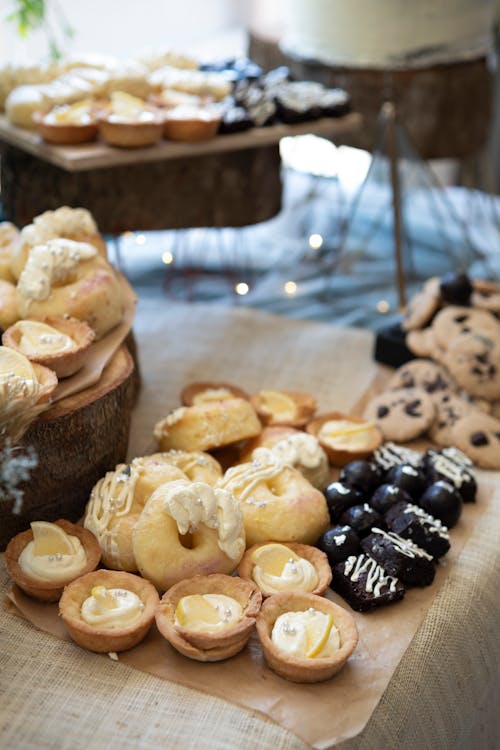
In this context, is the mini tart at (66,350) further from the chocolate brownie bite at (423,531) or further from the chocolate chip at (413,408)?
the chocolate chip at (413,408)

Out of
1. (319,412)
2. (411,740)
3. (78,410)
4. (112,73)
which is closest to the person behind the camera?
(411,740)

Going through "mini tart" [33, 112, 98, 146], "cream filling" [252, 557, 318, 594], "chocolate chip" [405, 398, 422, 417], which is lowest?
"cream filling" [252, 557, 318, 594]

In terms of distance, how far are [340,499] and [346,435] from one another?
287 millimetres

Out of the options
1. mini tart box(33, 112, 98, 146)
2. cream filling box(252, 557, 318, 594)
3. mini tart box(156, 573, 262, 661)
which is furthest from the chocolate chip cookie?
mini tart box(33, 112, 98, 146)

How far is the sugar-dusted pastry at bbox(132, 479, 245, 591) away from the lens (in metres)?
1.60

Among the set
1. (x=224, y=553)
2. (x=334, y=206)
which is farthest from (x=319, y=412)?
(x=334, y=206)

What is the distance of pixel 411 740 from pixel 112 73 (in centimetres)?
212

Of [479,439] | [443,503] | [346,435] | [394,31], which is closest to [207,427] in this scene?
[346,435]

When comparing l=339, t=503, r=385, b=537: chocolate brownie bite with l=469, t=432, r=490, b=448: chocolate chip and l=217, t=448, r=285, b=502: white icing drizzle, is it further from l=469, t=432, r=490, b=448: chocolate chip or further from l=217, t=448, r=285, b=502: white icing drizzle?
l=469, t=432, r=490, b=448: chocolate chip

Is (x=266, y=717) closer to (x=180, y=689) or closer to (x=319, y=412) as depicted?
(x=180, y=689)

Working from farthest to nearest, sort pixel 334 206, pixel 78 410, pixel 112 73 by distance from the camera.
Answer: pixel 334 206, pixel 112 73, pixel 78 410

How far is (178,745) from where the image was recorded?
138 cm

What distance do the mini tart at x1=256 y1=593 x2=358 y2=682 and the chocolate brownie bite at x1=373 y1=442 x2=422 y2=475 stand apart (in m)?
0.50

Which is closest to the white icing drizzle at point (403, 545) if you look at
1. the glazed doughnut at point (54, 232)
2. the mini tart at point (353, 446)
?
the mini tart at point (353, 446)
